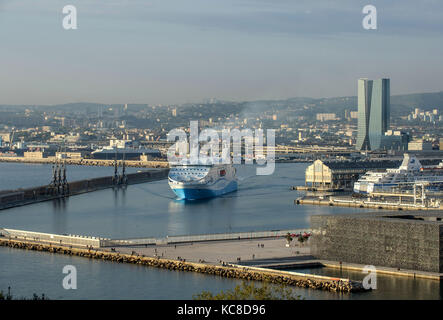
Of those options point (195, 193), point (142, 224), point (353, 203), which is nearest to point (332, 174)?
point (195, 193)

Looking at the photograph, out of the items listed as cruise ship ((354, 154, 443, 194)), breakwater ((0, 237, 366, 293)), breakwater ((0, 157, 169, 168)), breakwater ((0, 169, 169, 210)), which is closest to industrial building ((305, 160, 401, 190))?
cruise ship ((354, 154, 443, 194))

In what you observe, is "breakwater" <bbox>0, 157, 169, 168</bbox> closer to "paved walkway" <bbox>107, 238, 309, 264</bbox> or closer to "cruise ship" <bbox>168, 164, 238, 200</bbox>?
"cruise ship" <bbox>168, 164, 238, 200</bbox>

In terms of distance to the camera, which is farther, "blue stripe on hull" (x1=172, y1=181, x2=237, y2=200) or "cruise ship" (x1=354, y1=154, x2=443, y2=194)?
"cruise ship" (x1=354, y1=154, x2=443, y2=194)

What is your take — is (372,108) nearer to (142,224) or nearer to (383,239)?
(142,224)

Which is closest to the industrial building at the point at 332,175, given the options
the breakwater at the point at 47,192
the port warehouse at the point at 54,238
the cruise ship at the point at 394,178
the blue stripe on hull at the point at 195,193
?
the cruise ship at the point at 394,178

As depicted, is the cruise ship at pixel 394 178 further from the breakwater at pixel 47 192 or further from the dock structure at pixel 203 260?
the dock structure at pixel 203 260

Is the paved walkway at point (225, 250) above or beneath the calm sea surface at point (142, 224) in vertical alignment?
above
